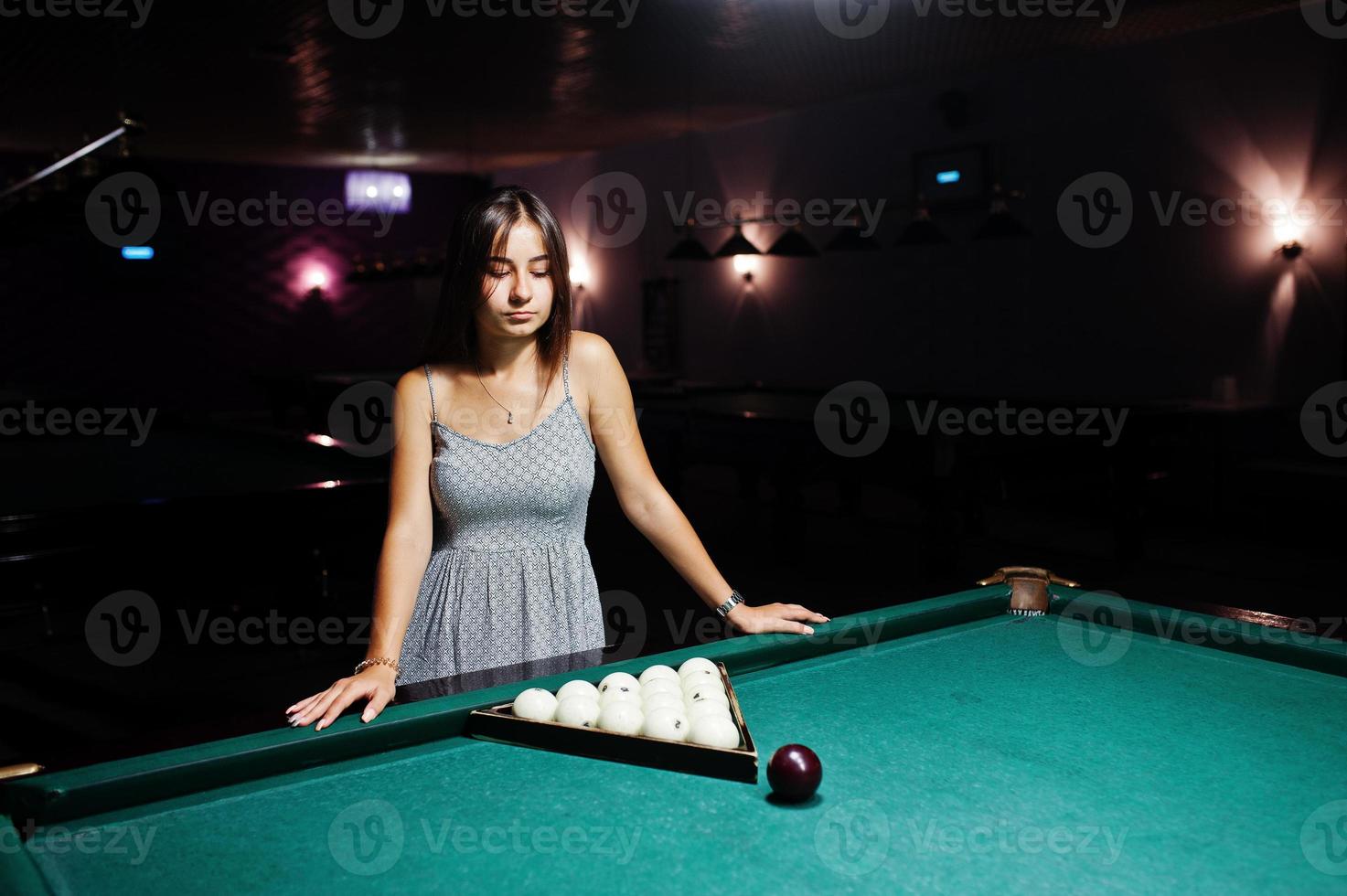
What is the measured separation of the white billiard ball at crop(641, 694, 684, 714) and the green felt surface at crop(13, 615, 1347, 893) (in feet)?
0.32

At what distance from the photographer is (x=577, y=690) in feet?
4.83

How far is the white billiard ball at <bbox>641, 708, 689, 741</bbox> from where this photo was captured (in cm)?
135

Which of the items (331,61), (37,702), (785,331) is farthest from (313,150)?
(37,702)

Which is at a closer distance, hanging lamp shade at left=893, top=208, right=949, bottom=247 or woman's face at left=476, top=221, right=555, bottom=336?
woman's face at left=476, top=221, right=555, bottom=336

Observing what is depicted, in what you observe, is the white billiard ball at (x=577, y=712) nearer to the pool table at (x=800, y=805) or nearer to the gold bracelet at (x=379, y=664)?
the pool table at (x=800, y=805)

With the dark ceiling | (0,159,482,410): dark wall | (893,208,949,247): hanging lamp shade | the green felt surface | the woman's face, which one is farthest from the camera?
(0,159,482,410): dark wall

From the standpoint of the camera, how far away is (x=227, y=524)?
331 cm

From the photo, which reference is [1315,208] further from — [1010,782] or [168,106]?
[168,106]

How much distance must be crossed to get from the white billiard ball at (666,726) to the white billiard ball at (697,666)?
20 centimetres

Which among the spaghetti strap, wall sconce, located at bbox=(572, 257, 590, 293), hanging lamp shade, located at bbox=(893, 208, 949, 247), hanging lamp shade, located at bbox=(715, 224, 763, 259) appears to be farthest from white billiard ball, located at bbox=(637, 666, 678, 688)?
wall sconce, located at bbox=(572, 257, 590, 293)

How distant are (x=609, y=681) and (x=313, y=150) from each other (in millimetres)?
11098

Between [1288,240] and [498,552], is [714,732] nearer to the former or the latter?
[498,552]

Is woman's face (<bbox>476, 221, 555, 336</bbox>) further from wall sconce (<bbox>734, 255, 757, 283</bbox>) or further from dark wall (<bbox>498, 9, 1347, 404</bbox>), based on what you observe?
wall sconce (<bbox>734, 255, 757, 283</bbox>)

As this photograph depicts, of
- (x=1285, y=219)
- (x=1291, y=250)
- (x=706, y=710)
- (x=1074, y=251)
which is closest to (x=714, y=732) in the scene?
(x=706, y=710)
